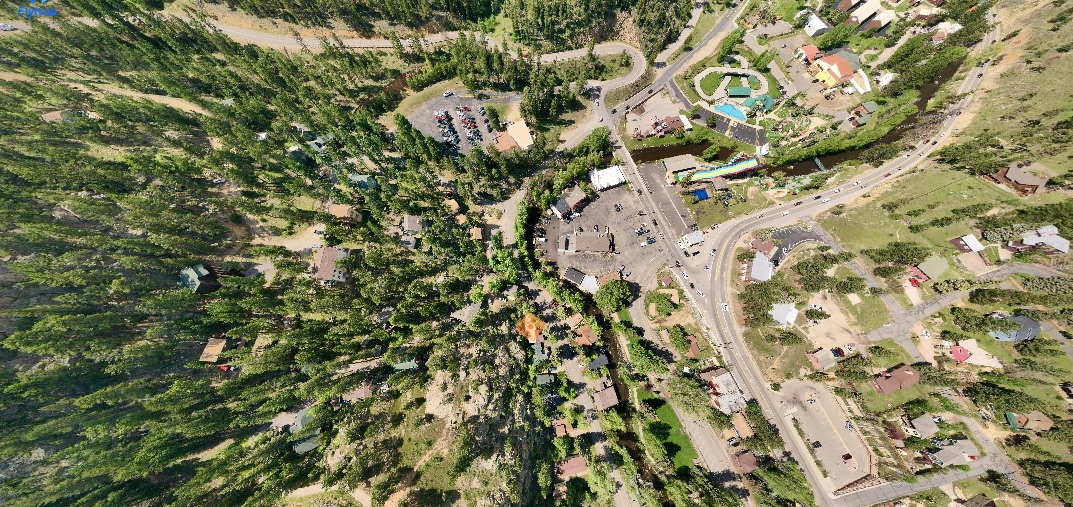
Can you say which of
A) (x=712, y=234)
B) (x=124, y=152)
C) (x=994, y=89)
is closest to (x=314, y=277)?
(x=124, y=152)

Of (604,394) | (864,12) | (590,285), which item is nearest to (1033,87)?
(864,12)

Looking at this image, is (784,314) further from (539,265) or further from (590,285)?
(539,265)

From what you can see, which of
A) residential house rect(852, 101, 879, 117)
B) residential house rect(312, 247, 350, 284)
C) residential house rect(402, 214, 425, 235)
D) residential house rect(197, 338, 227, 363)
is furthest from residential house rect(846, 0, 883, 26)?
residential house rect(197, 338, 227, 363)

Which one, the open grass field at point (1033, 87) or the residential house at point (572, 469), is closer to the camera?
the residential house at point (572, 469)

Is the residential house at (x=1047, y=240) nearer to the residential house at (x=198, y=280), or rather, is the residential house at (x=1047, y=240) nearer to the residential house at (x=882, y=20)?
the residential house at (x=882, y=20)

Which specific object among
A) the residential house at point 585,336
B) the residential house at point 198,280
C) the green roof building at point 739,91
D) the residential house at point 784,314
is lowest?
the residential house at point 784,314

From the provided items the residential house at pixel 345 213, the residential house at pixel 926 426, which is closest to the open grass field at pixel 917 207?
the residential house at pixel 926 426
